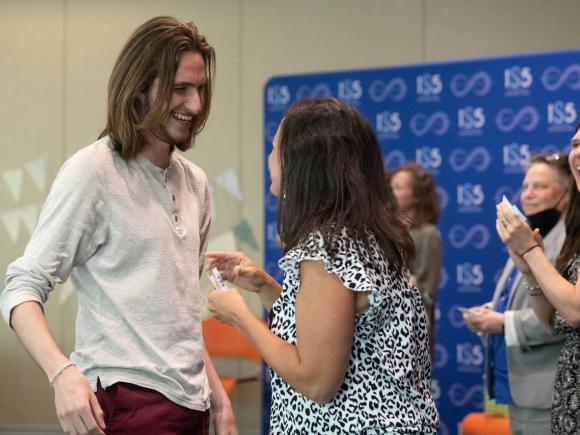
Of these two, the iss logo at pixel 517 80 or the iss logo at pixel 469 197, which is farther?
the iss logo at pixel 469 197

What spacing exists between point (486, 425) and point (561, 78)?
212cm

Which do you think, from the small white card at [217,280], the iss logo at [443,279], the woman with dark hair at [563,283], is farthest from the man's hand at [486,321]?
the small white card at [217,280]

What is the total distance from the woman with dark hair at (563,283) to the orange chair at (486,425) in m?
1.38

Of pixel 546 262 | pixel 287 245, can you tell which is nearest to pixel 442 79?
pixel 546 262

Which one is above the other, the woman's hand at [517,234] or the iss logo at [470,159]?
the iss logo at [470,159]

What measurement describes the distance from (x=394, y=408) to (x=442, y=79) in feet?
12.8

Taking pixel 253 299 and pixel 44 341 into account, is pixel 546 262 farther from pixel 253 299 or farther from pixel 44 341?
pixel 253 299

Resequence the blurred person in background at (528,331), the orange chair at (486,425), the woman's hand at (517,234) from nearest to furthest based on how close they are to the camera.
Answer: the woman's hand at (517,234), the blurred person in background at (528,331), the orange chair at (486,425)

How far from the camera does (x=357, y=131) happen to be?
1.91m

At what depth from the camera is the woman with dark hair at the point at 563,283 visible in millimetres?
2609

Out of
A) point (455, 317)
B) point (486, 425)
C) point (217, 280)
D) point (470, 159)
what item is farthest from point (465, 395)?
point (217, 280)

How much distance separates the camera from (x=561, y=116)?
4969 millimetres

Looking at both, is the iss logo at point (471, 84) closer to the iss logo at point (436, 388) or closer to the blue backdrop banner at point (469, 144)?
the blue backdrop banner at point (469, 144)

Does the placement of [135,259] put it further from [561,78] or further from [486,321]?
[561,78]
